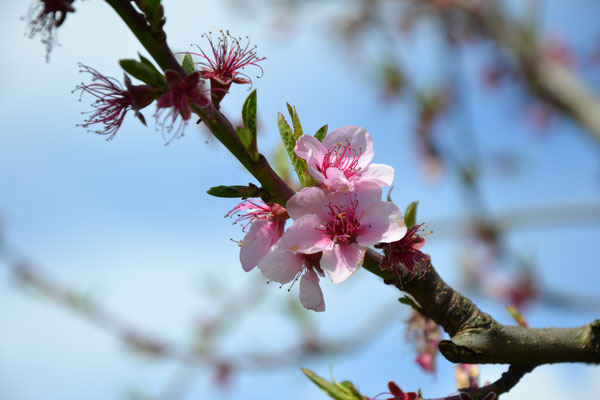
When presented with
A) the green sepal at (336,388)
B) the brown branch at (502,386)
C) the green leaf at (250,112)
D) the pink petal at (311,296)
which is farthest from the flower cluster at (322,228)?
the brown branch at (502,386)

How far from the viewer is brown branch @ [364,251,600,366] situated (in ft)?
3.53

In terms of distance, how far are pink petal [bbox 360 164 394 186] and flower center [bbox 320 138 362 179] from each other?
45 mm

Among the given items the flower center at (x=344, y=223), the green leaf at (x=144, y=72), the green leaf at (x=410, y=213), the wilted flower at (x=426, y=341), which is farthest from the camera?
the wilted flower at (x=426, y=341)

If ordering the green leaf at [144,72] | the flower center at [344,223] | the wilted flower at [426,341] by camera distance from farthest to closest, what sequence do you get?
the wilted flower at [426,341] → the flower center at [344,223] → the green leaf at [144,72]

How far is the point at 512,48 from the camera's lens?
485cm

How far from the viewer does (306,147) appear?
44.0 inches

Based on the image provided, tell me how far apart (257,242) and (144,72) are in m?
0.44

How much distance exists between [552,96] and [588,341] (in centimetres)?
Answer: 423

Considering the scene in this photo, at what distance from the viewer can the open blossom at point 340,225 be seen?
3.52 feet

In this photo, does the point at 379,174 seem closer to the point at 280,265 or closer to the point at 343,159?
the point at 343,159

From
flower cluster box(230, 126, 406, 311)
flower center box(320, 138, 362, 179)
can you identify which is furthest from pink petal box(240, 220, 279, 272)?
flower center box(320, 138, 362, 179)

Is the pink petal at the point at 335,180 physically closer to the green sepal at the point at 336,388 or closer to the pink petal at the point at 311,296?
the pink petal at the point at 311,296

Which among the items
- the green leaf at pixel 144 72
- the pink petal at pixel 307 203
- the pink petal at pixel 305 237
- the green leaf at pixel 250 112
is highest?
the green leaf at pixel 250 112

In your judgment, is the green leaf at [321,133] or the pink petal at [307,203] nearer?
the pink petal at [307,203]
